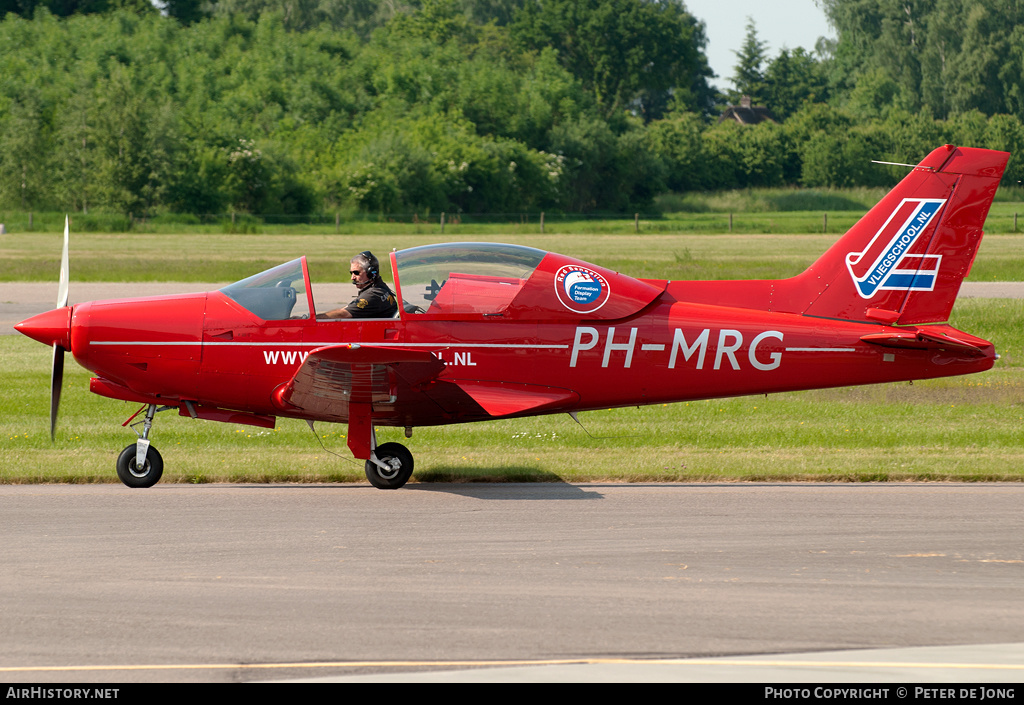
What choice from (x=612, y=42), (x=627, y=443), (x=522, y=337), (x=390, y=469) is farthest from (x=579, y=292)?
(x=612, y=42)

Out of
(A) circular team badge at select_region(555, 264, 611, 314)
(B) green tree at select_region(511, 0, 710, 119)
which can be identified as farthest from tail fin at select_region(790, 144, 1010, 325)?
(B) green tree at select_region(511, 0, 710, 119)

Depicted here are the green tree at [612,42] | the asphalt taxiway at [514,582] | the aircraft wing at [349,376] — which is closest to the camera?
the asphalt taxiway at [514,582]

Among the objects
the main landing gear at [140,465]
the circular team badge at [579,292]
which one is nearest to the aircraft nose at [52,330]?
the main landing gear at [140,465]

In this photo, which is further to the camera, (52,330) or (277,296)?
(277,296)

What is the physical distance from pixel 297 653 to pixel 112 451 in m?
5.77

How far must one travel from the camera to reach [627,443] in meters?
11.0

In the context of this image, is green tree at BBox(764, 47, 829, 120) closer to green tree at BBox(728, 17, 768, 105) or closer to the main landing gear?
green tree at BBox(728, 17, 768, 105)

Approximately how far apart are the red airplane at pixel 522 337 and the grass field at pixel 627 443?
0.84 m

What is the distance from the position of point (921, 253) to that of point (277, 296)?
5.23m

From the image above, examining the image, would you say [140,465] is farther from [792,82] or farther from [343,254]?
[792,82]

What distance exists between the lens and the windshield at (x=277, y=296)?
8.67 m

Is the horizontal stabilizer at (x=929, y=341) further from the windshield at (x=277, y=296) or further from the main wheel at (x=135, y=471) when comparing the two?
the main wheel at (x=135, y=471)

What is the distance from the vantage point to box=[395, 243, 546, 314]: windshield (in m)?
8.69

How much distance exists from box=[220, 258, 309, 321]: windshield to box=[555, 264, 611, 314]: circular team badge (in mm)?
2029
